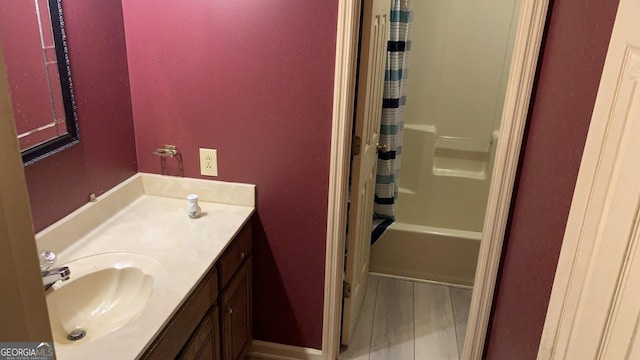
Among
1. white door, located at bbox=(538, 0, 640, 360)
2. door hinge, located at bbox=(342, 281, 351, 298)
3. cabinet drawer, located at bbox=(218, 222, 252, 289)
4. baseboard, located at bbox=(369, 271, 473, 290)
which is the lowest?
baseboard, located at bbox=(369, 271, 473, 290)

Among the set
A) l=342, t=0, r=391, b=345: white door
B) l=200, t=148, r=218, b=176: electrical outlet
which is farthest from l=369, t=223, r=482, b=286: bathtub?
l=200, t=148, r=218, b=176: electrical outlet

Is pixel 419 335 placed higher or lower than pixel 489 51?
lower

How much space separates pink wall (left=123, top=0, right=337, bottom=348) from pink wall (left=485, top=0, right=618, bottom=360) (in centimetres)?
75

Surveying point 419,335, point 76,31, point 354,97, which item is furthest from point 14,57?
point 419,335

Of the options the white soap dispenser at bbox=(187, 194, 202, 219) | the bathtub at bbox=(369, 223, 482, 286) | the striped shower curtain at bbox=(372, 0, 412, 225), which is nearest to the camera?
the white soap dispenser at bbox=(187, 194, 202, 219)

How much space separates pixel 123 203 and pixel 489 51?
2.40 metres

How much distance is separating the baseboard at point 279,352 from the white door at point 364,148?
0.69ft

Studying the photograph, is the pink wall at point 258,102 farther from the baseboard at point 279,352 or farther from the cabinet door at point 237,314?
the baseboard at point 279,352

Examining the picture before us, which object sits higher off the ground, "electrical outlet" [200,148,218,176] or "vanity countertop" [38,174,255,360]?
"electrical outlet" [200,148,218,176]

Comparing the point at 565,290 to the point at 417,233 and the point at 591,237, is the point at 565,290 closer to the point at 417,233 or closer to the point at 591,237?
the point at 591,237

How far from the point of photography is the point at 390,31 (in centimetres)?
264

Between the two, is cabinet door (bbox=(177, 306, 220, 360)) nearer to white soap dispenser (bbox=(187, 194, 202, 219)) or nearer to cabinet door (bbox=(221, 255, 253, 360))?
cabinet door (bbox=(221, 255, 253, 360))

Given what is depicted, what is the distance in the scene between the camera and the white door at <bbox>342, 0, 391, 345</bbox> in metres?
2.00

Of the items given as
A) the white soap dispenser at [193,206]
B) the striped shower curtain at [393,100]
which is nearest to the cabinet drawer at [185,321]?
the white soap dispenser at [193,206]
